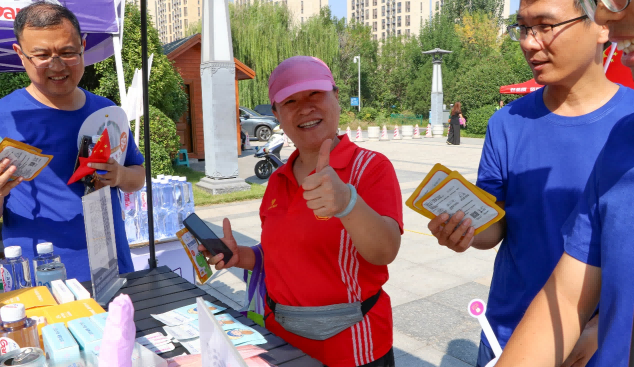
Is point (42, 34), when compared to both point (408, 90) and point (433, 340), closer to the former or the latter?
point (433, 340)

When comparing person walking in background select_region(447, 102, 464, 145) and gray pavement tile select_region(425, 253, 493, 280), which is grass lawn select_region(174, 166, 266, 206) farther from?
person walking in background select_region(447, 102, 464, 145)

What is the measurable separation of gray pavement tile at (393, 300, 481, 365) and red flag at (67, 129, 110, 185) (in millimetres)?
2510

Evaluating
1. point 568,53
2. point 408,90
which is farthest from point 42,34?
point 408,90

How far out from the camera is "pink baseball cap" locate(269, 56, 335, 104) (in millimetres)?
1570

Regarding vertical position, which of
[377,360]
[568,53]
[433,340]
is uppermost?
[568,53]

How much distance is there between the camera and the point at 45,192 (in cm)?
204

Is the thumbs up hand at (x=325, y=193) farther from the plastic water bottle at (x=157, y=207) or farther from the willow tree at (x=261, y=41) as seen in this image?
the willow tree at (x=261, y=41)

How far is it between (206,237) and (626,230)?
135cm

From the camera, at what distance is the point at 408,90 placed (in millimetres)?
46188

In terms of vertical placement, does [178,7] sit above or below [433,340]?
above

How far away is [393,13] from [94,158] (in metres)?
116

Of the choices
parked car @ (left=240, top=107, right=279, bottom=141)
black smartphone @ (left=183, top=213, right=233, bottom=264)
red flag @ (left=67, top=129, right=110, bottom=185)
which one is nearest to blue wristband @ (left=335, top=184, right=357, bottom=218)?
black smartphone @ (left=183, top=213, right=233, bottom=264)

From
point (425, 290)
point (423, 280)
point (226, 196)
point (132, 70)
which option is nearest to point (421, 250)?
point (423, 280)

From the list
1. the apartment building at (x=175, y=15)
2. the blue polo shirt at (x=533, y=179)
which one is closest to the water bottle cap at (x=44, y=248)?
the blue polo shirt at (x=533, y=179)
